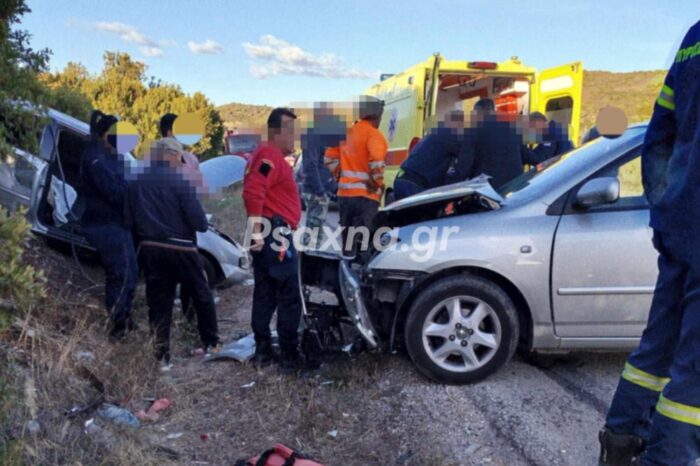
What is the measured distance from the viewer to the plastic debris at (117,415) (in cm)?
331

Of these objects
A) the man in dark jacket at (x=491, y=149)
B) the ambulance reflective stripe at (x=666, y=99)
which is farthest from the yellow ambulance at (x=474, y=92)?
the ambulance reflective stripe at (x=666, y=99)

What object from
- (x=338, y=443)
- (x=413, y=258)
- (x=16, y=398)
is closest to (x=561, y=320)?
(x=413, y=258)

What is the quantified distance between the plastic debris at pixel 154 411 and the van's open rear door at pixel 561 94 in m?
6.51

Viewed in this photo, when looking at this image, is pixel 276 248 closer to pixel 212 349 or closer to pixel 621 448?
pixel 212 349

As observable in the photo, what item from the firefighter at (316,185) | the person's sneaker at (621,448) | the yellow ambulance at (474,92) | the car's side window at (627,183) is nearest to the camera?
the person's sneaker at (621,448)

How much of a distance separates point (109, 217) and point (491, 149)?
3338 millimetres

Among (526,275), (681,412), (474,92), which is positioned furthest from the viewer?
(474,92)

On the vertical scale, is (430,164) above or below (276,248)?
above

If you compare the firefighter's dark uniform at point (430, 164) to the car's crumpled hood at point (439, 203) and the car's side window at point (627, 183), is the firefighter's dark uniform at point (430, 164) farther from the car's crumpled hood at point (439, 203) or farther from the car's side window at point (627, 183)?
the car's side window at point (627, 183)

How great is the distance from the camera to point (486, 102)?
5750mm

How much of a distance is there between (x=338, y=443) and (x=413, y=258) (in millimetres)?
1235

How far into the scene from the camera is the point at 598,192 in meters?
3.60

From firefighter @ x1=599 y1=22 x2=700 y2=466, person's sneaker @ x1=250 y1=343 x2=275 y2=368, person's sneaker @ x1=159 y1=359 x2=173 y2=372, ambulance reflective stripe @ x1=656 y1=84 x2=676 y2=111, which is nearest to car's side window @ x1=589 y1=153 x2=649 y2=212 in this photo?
firefighter @ x1=599 y1=22 x2=700 y2=466

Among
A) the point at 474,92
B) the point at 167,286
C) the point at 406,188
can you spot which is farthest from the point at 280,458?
the point at 474,92
